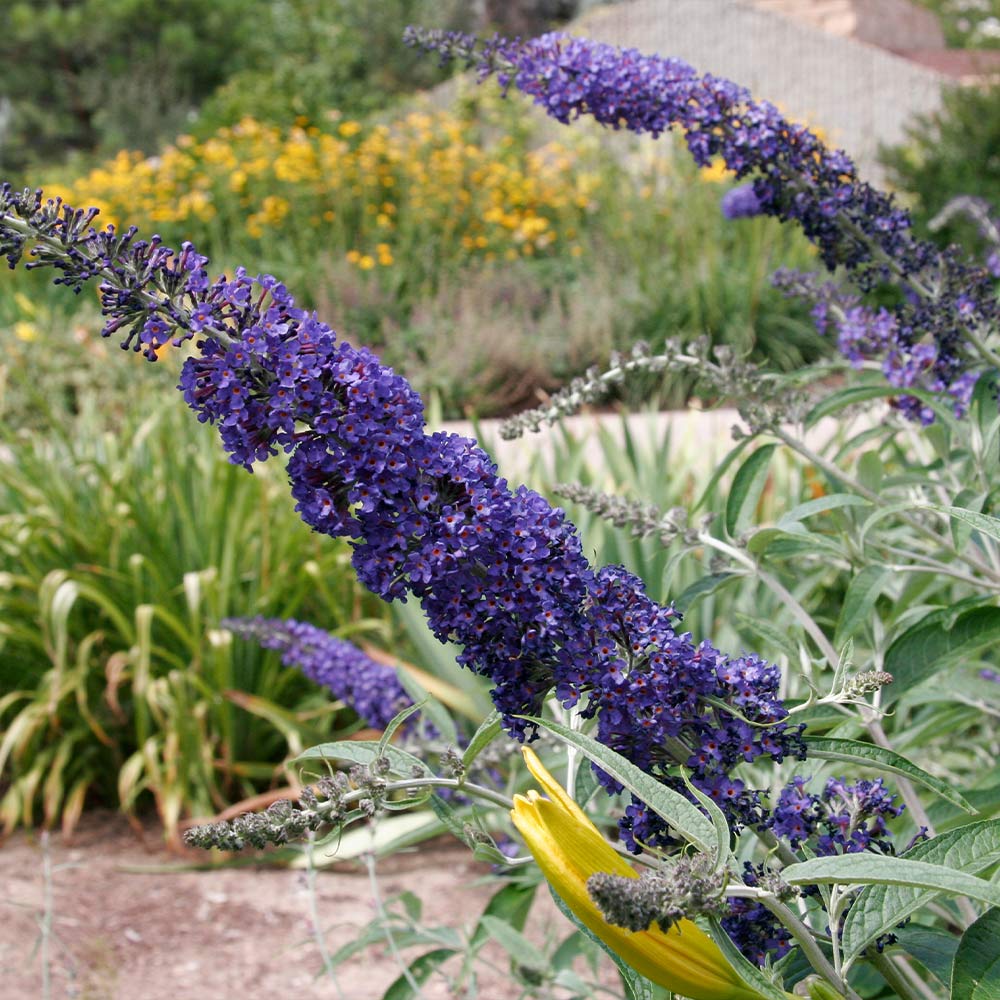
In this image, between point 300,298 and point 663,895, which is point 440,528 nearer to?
point 663,895

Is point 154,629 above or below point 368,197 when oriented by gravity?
below

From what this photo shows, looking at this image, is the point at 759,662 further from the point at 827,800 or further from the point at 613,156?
the point at 613,156

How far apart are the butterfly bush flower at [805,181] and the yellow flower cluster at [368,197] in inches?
350

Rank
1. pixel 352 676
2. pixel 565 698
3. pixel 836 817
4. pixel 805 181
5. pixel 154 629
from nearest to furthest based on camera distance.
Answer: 1. pixel 565 698
2. pixel 836 817
3. pixel 805 181
4. pixel 352 676
5. pixel 154 629

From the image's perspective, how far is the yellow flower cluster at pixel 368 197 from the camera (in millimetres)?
11234

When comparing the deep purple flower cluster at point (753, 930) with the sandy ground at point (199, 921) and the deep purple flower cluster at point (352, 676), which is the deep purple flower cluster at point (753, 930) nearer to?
the deep purple flower cluster at point (352, 676)

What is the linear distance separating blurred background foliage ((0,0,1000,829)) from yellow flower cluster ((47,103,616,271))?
37 mm

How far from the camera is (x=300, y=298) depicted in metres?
9.81

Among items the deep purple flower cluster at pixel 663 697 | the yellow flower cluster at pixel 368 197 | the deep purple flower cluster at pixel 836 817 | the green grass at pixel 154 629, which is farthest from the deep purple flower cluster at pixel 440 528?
the yellow flower cluster at pixel 368 197

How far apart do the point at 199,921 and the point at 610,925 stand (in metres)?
2.58

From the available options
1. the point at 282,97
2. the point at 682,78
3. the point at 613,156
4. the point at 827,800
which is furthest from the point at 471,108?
the point at 827,800

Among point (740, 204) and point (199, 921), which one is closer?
point (740, 204)

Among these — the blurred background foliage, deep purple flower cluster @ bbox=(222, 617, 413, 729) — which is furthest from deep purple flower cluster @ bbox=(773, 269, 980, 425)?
deep purple flower cluster @ bbox=(222, 617, 413, 729)

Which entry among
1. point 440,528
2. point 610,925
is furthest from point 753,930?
point 440,528
